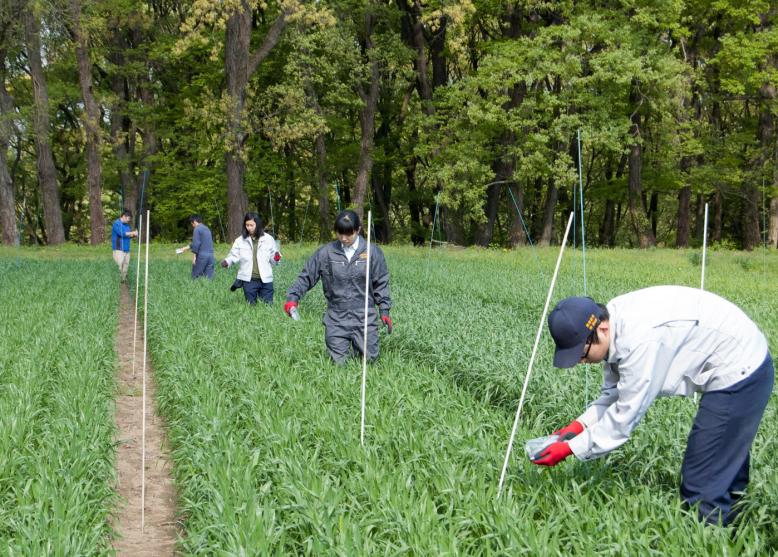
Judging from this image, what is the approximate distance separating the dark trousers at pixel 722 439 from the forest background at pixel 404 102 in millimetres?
17476

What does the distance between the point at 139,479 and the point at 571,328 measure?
12.2 feet

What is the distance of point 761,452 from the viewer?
468 cm

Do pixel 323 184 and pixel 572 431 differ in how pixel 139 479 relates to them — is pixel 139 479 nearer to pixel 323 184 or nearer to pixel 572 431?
pixel 572 431

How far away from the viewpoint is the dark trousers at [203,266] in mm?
16938

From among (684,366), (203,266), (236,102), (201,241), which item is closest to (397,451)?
(684,366)

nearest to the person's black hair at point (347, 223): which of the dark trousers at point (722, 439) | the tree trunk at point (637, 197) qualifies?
the dark trousers at point (722, 439)

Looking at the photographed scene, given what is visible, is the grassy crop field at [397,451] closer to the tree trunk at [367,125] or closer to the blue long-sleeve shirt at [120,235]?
the blue long-sleeve shirt at [120,235]

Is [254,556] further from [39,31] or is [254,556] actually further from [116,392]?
[39,31]

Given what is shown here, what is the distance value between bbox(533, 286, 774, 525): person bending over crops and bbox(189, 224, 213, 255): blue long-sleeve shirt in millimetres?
13196

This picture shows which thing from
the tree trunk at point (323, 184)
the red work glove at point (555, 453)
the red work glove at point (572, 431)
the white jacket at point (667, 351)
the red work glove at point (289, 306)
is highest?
the tree trunk at point (323, 184)

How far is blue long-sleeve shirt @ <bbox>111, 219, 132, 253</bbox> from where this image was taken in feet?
54.9

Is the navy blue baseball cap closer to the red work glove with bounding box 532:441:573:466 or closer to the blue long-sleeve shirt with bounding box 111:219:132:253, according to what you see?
the red work glove with bounding box 532:441:573:466

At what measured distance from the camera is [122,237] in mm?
17047

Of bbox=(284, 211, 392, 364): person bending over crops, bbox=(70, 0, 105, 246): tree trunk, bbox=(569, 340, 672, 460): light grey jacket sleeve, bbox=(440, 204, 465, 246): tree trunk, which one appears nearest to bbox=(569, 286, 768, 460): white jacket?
bbox=(569, 340, 672, 460): light grey jacket sleeve
